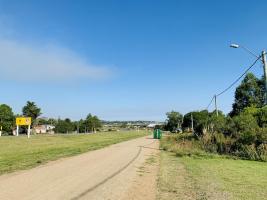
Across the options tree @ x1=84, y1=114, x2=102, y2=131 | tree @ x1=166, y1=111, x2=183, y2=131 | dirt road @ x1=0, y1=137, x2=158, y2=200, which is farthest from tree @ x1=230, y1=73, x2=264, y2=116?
tree @ x1=84, y1=114, x2=102, y2=131

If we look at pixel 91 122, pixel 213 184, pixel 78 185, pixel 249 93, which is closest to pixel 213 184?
pixel 213 184

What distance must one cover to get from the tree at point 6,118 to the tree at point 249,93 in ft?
232

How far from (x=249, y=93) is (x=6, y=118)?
74.5 metres

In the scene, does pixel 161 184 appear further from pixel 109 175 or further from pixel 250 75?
pixel 250 75

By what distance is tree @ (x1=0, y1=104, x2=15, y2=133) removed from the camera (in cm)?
11262

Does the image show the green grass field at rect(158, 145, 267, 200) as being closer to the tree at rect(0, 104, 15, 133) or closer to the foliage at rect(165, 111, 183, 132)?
the tree at rect(0, 104, 15, 133)

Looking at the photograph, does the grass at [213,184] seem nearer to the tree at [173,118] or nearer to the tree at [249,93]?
the tree at [249,93]

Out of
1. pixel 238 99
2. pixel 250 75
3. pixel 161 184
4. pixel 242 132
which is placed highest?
pixel 250 75

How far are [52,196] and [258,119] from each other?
62.2ft

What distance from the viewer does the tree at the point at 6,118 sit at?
113 metres

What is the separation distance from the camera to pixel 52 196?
28.8 ft


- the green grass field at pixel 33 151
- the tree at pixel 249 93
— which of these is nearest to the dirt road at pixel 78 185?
the green grass field at pixel 33 151

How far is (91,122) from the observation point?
164m

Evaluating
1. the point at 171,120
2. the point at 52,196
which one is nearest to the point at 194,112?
the point at 171,120
